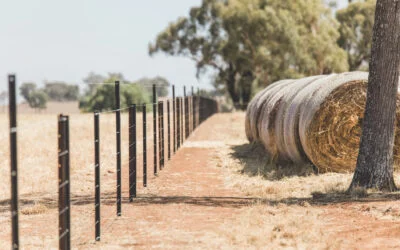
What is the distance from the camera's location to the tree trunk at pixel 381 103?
36.3 ft

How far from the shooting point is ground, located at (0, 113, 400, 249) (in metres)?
7.90

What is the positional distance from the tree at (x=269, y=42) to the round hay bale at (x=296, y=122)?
34001 millimetres

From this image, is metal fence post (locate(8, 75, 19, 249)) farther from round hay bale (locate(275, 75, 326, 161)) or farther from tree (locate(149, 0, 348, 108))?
tree (locate(149, 0, 348, 108))

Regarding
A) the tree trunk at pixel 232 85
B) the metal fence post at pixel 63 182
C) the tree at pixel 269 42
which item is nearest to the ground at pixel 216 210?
the metal fence post at pixel 63 182

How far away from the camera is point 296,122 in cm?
1365

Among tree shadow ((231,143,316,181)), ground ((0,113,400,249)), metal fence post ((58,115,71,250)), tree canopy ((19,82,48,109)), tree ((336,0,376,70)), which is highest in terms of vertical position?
tree ((336,0,376,70))

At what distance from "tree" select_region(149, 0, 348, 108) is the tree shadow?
30.1 meters

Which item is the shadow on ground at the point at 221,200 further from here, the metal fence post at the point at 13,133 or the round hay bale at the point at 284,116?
the metal fence post at the point at 13,133

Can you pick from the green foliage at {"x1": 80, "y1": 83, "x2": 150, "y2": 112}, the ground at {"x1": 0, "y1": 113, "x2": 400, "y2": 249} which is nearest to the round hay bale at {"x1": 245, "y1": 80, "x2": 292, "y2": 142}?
the ground at {"x1": 0, "y1": 113, "x2": 400, "y2": 249}

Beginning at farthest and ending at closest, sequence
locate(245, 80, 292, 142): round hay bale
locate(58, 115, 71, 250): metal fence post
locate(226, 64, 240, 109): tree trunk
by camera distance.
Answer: locate(226, 64, 240, 109): tree trunk < locate(245, 80, 292, 142): round hay bale < locate(58, 115, 71, 250): metal fence post

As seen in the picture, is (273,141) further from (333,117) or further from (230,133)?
(230,133)

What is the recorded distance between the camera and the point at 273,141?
15508mm

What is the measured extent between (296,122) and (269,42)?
35.8 metres

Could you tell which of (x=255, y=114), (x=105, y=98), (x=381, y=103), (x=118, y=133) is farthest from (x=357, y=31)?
(x=118, y=133)
